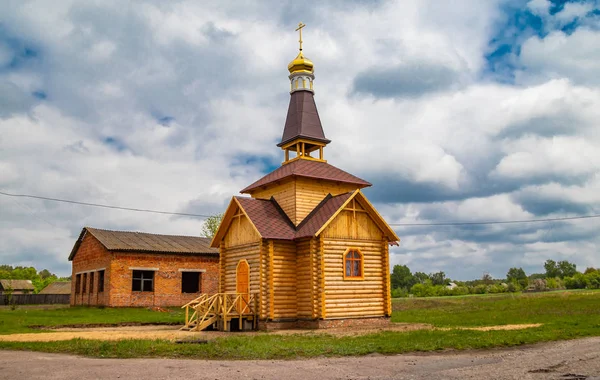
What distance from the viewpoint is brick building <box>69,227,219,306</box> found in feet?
121

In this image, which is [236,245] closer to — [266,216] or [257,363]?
[266,216]

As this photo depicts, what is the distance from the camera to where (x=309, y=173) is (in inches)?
943

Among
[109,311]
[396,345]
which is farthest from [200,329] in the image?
[109,311]

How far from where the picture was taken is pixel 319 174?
24.4 metres

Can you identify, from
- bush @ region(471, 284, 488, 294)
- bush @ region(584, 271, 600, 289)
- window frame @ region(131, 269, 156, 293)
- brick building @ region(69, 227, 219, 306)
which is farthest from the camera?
bush @ region(584, 271, 600, 289)

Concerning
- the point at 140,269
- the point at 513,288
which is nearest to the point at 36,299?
the point at 140,269

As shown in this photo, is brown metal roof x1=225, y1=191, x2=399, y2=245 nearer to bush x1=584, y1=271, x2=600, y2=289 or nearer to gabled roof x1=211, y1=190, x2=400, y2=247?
gabled roof x1=211, y1=190, x2=400, y2=247

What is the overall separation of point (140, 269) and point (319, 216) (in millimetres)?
19482

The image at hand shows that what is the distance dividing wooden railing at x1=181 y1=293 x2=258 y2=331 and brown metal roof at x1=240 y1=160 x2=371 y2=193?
17.6 ft

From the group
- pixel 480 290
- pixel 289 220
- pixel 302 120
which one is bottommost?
pixel 480 290

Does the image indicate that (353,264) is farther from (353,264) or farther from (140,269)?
(140,269)

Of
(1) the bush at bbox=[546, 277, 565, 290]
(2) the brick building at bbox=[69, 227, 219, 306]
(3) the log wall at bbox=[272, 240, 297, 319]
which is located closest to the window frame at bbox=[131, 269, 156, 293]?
(2) the brick building at bbox=[69, 227, 219, 306]

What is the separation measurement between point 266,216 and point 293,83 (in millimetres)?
7903

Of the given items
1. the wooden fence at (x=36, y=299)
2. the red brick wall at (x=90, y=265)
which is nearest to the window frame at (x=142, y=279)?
the red brick wall at (x=90, y=265)
